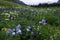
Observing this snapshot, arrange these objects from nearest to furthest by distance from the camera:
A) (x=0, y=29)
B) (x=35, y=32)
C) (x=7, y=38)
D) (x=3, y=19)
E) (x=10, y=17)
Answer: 1. (x=7, y=38)
2. (x=35, y=32)
3. (x=0, y=29)
4. (x=3, y=19)
5. (x=10, y=17)

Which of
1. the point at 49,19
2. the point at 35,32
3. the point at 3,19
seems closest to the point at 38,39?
the point at 35,32

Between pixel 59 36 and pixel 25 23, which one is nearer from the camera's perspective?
pixel 59 36

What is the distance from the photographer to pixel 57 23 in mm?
11453

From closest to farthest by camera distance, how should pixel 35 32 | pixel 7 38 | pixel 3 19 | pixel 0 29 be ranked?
pixel 7 38 → pixel 35 32 → pixel 0 29 → pixel 3 19

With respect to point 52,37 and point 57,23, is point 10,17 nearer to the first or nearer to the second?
point 57,23

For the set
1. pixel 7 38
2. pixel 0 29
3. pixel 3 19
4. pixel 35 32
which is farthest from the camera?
pixel 3 19

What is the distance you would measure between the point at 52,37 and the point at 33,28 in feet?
2.51

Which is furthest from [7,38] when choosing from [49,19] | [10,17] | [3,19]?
[49,19]

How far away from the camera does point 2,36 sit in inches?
323

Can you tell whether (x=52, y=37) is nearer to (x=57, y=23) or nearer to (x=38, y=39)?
(x=38, y=39)

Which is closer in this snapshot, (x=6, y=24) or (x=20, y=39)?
(x=20, y=39)

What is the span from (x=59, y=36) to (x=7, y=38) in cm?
169

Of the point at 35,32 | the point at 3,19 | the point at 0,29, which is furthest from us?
the point at 3,19

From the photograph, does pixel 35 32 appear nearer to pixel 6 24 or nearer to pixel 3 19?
pixel 6 24
